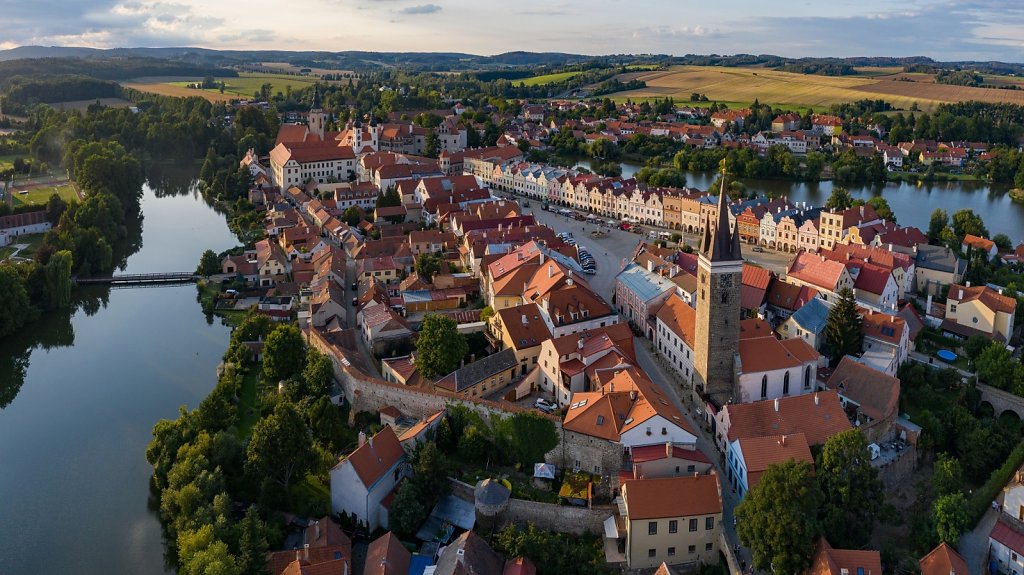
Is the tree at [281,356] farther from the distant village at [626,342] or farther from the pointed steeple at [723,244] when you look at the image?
the pointed steeple at [723,244]

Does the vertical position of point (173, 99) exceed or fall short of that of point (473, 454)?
it exceeds it

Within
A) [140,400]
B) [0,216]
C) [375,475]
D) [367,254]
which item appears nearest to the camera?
[375,475]

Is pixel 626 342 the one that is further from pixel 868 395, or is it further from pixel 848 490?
pixel 848 490

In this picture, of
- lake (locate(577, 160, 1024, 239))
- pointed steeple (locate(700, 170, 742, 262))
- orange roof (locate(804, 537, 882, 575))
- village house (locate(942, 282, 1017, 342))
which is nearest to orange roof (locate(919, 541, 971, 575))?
orange roof (locate(804, 537, 882, 575))

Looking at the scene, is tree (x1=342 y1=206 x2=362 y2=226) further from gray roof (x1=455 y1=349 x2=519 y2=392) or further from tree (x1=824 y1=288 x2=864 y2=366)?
tree (x1=824 y1=288 x2=864 y2=366)

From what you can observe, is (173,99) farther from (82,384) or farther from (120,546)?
(120,546)

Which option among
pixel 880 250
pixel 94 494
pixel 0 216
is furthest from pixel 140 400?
pixel 880 250
